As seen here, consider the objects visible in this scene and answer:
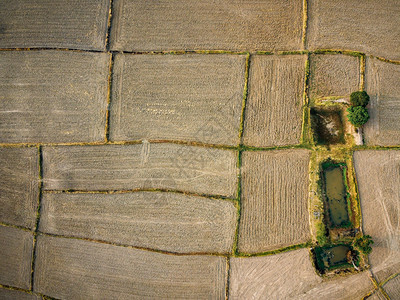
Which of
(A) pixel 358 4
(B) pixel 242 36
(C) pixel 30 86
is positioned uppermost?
(A) pixel 358 4

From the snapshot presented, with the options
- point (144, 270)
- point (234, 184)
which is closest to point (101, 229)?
point (144, 270)

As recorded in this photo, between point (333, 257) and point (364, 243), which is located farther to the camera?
point (333, 257)

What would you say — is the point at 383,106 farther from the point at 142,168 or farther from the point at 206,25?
the point at 142,168

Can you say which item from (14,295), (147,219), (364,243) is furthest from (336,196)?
(14,295)

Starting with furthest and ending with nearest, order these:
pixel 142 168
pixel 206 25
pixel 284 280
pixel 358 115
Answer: pixel 206 25, pixel 142 168, pixel 284 280, pixel 358 115

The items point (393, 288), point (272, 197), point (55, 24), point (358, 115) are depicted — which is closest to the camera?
point (358, 115)

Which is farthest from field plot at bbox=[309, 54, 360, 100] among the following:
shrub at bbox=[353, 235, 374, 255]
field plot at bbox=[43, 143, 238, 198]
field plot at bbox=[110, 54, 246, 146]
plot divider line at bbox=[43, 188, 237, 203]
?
shrub at bbox=[353, 235, 374, 255]

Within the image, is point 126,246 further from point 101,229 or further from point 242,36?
point 242,36
